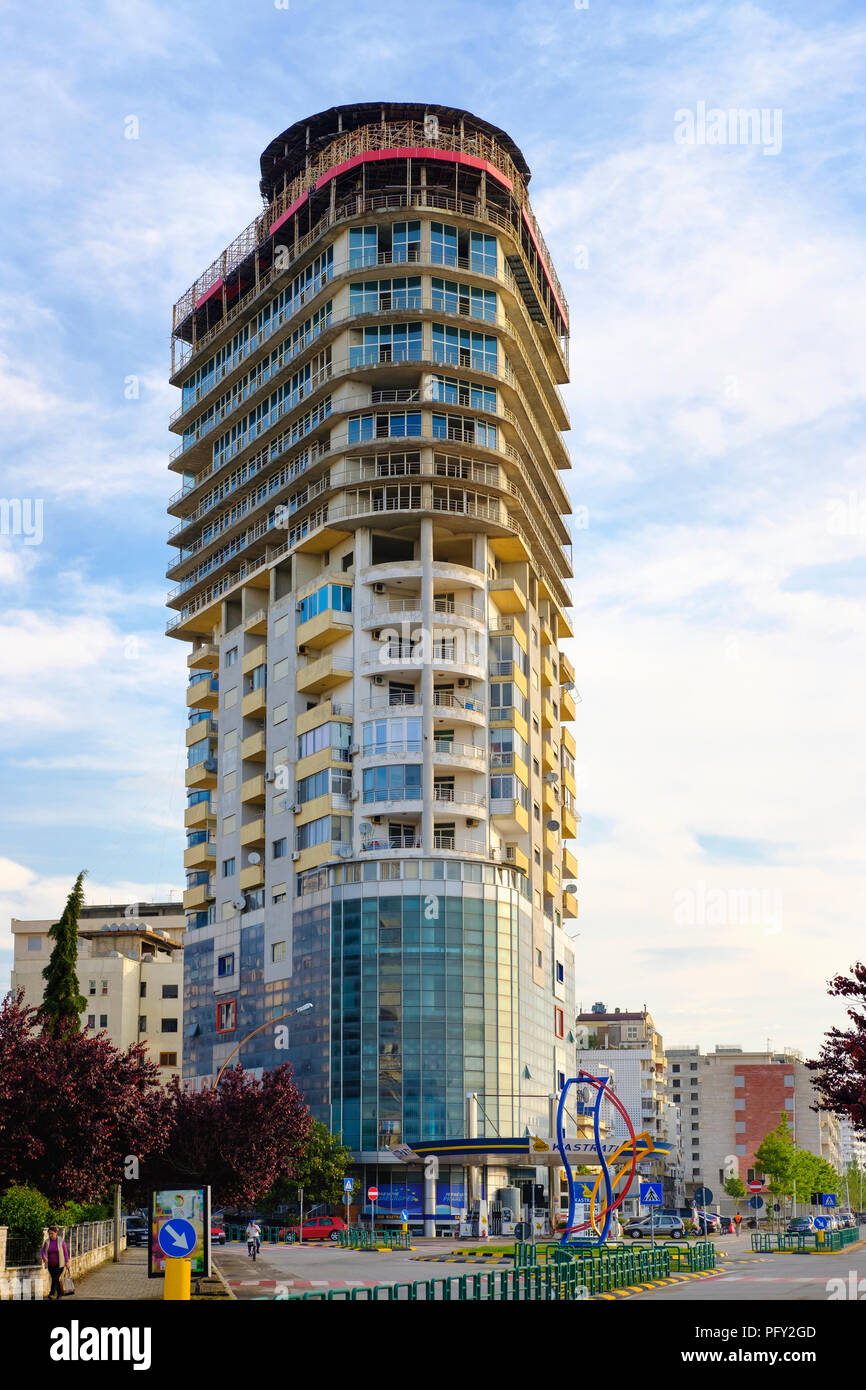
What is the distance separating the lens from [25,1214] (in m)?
36.9

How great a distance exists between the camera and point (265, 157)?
109812 mm

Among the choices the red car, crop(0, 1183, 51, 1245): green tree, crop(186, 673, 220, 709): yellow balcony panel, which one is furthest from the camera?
crop(186, 673, 220, 709): yellow balcony panel

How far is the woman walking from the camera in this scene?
32625 mm

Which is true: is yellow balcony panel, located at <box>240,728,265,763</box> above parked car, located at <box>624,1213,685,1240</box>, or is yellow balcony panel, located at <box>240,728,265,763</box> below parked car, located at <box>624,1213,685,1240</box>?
above

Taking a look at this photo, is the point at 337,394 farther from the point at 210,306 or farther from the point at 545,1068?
the point at 545,1068

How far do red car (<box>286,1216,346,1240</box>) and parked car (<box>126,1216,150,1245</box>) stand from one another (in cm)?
1144

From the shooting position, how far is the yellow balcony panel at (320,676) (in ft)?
313

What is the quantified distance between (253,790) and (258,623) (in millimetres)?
11533

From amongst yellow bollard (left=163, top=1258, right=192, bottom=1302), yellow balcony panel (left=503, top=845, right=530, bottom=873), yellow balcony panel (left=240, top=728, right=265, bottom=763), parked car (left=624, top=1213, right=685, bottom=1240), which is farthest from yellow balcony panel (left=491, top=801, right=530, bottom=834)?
yellow bollard (left=163, top=1258, right=192, bottom=1302)

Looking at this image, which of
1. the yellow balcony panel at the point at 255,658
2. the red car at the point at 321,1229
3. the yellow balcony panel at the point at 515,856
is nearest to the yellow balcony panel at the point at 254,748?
the yellow balcony panel at the point at 255,658

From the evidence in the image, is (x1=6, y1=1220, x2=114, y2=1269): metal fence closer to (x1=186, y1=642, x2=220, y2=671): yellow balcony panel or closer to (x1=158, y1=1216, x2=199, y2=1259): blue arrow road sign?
(x1=158, y1=1216, x2=199, y2=1259): blue arrow road sign

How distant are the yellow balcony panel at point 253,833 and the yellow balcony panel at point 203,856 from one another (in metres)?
6.11

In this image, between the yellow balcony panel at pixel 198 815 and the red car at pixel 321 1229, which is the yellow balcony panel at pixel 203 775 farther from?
the red car at pixel 321 1229

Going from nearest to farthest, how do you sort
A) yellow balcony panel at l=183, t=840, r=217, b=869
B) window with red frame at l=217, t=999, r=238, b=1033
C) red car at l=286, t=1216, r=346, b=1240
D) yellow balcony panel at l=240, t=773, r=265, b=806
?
1. red car at l=286, t=1216, r=346, b=1240
2. window with red frame at l=217, t=999, r=238, b=1033
3. yellow balcony panel at l=240, t=773, r=265, b=806
4. yellow balcony panel at l=183, t=840, r=217, b=869
